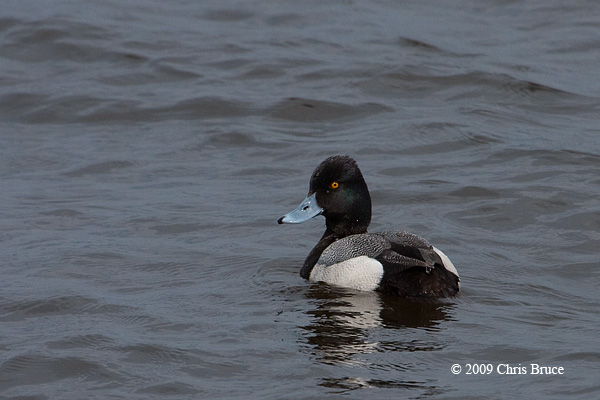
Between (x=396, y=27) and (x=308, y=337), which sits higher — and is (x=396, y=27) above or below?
above

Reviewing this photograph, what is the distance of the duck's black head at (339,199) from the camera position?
851cm

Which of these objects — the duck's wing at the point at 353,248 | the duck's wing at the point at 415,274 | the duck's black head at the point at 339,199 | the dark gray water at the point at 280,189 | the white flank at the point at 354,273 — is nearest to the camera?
the dark gray water at the point at 280,189

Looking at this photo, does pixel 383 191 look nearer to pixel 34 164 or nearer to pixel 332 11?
pixel 34 164

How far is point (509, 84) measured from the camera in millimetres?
14359

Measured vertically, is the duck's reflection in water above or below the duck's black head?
below

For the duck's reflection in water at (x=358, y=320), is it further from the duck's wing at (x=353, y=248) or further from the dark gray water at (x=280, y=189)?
the duck's wing at (x=353, y=248)

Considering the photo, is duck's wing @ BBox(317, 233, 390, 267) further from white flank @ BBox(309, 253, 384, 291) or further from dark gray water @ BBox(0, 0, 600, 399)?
dark gray water @ BBox(0, 0, 600, 399)

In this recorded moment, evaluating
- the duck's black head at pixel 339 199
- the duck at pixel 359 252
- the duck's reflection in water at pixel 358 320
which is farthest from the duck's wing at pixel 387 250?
the duck's black head at pixel 339 199

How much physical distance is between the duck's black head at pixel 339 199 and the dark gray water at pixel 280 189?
0.49 meters

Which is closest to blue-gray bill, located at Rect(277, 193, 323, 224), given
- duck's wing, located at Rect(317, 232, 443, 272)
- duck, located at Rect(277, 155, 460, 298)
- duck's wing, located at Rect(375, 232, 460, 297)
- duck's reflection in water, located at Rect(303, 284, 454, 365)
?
duck, located at Rect(277, 155, 460, 298)

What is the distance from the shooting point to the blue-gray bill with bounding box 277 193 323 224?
8578 millimetres

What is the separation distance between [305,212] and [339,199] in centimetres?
30

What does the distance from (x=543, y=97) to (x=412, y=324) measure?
24.9 ft

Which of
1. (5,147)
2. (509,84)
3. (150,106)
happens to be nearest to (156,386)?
(5,147)
